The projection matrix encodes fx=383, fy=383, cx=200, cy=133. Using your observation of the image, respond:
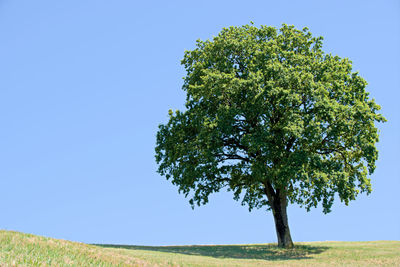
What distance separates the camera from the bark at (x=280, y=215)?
3459cm

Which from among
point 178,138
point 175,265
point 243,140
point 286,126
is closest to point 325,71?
point 286,126

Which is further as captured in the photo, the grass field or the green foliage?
the green foliage

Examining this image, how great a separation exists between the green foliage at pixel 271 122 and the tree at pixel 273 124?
88 millimetres

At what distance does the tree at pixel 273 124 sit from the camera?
3094cm

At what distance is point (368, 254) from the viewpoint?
3162 cm

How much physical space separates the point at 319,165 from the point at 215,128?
29.2 ft

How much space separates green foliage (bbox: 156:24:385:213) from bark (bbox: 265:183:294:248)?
0.79 meters

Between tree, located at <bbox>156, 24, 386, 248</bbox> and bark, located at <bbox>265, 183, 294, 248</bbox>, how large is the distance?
3.5 inches

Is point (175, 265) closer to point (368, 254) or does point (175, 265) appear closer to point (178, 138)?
point (178, 138)

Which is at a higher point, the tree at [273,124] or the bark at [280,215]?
the tree at [273,124]

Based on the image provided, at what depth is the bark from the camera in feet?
113

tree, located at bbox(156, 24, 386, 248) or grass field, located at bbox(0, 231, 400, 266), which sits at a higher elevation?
tree, located at bbox(156, 24, 386, 248)

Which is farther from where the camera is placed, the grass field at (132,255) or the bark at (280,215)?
the bark at (280,215)

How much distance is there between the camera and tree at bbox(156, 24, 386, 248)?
3094 cm
